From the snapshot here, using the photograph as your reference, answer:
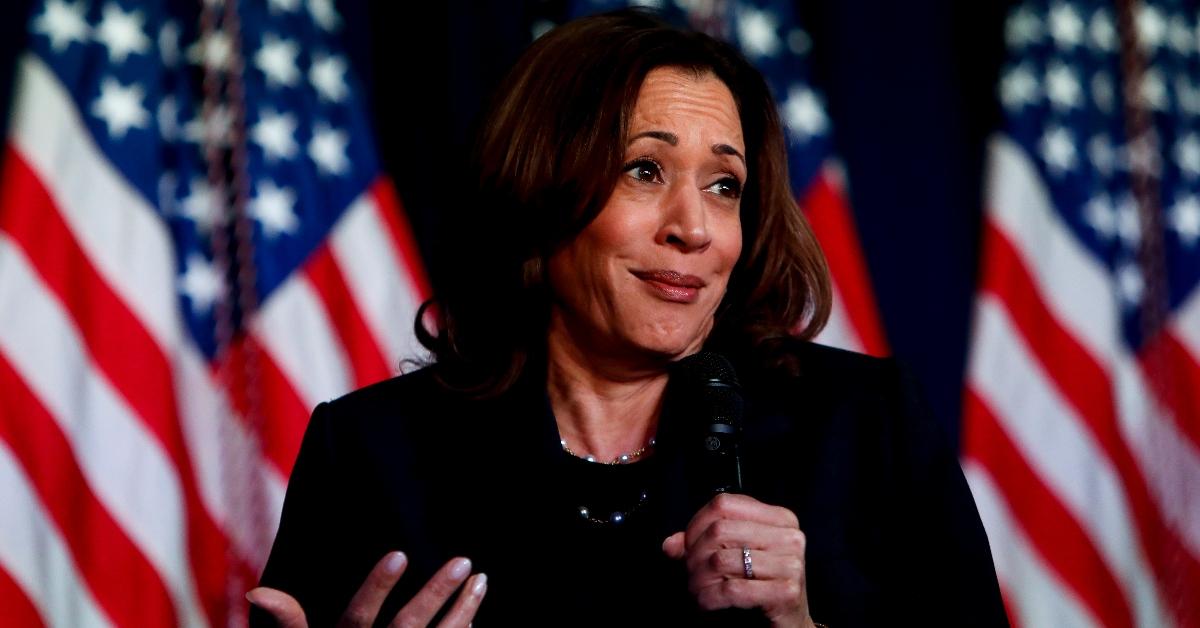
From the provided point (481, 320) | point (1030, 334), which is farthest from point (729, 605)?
point (1030, 334)

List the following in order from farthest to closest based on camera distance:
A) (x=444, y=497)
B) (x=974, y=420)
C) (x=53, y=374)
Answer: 1. (x=974, y=420)
2. (x=53, y=374)
3. (x=444, y=497)

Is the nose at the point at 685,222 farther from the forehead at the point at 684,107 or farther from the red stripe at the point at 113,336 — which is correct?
the red stripe at the point at 113,336

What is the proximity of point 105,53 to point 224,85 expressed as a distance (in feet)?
0.78

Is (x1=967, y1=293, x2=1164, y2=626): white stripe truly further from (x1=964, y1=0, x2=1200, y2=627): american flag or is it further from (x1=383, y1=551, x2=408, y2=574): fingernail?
(x1=383, y1=551, x2=408, y2=574): fingernail

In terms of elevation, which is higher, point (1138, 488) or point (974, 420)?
point (974, 420)

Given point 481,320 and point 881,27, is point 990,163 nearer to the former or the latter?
point 881,27

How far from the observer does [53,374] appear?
2.27 m

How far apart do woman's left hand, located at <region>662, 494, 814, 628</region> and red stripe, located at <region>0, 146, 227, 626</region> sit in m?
1.54

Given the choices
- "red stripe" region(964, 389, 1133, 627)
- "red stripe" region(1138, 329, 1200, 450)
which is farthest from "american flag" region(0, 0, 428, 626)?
"red stripe" region(1138, 329, 1200, 450)

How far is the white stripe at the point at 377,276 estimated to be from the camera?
8.30 feet

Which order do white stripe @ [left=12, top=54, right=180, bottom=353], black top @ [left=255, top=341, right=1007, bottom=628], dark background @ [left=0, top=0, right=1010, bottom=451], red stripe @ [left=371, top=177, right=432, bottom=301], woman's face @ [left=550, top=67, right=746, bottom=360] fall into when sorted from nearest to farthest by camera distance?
1. black top @ [left=255, top=341, right=1007, bottom=628]
2. woman's face @ [left=550, top=67, right=746, bottom=360]
3. white stripe @ [left=12, top=54, right=180, bottom=353]
4. red stripe @ [left=371, top=177, right=432, bottom=301]
5. dark background @ [left=0, top=0, right=1010, bottom=451]

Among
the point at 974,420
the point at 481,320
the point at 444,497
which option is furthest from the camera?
the point at 974,420

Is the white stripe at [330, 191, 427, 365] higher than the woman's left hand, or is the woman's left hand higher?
the white stripe at [330, 191, 427, 365]

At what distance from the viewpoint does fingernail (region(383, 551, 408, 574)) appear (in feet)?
4.02
